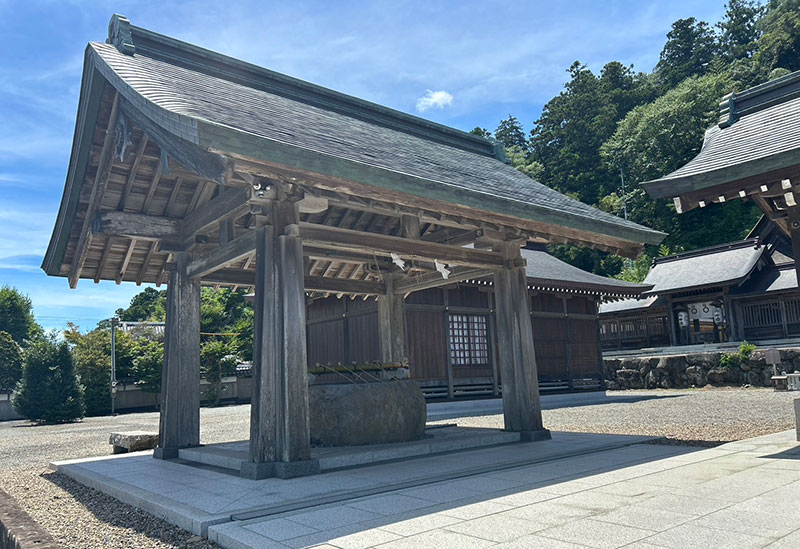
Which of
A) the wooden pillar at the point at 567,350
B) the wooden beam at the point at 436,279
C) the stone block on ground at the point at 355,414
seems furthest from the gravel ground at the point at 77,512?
the wooden pillar at the point at 567,350

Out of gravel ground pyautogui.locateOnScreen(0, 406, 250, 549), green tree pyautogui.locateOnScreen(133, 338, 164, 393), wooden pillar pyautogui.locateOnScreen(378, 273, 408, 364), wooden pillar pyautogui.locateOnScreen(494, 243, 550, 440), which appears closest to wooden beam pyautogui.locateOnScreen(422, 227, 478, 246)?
wooden pillar pyautogui.locateOnScreen(494, 243, 550, 440)

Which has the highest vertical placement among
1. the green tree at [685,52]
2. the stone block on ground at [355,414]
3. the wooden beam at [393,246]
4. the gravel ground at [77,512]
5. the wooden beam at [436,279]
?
the green tree at [685,52]

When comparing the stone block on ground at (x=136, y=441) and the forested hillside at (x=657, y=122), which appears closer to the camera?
the stone block on ground at (x=136, y=441)

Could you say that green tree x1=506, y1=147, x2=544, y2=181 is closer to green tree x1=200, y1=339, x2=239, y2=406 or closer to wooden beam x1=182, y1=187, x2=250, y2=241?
green tree x1=200, y1=339, x2=239, y2=406

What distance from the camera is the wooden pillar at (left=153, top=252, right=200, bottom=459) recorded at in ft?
27.7

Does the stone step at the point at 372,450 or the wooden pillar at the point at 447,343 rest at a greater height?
the wooden pillar at the point at 447,343

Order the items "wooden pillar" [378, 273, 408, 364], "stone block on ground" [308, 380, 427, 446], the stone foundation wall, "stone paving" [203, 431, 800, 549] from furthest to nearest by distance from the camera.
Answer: the stone foundation wall → "wooden pillar" [378, 273, 408, 364] → "stone block on ground" [308, 380, 427, 446] → "stone paving" [203, 431, 800, 549]

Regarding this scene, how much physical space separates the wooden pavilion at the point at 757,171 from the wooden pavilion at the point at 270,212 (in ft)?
4.96

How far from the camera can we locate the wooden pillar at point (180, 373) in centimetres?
845

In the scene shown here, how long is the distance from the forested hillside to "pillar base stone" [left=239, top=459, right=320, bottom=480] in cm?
3643

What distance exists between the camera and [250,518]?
4559mm

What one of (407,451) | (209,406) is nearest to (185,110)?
(407,451)

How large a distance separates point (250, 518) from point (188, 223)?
5.40 m

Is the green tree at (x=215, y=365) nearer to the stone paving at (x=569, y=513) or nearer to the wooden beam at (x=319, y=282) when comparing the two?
the wooden beam at (x=319, y=282)
